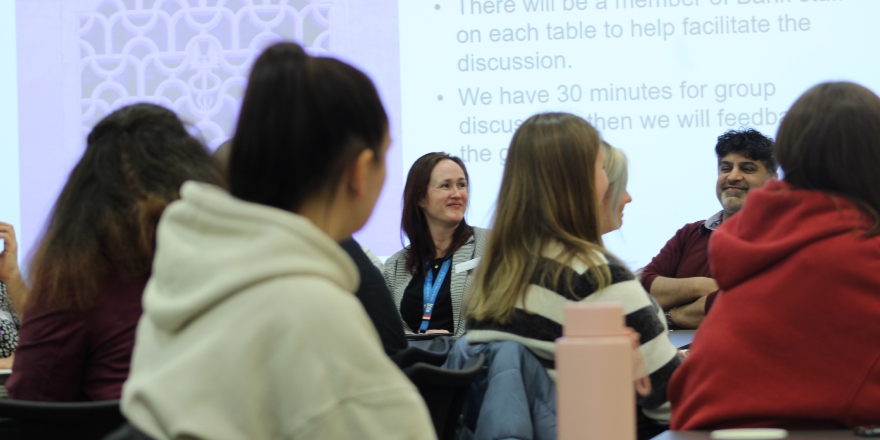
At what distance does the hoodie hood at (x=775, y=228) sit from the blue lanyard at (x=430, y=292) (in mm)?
2376

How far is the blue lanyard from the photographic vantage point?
3.87 m

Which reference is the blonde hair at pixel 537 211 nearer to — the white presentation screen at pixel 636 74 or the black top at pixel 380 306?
the black top at pixel 380 306

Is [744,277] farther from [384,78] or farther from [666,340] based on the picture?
[384,78]

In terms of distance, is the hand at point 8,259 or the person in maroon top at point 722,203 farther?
the person in maroon top at point 722,203

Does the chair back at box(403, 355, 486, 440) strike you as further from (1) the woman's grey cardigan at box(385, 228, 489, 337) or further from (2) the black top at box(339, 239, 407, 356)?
(1) the woman's grey cardigan at box(385, 228, 489, 337)

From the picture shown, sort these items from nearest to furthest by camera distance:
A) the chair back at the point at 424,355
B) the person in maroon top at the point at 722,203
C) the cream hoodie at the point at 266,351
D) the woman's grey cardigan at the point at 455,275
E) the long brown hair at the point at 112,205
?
1. the cream hoodie at the point at 266,351
2. the long brown hair at the point at 112,205
3. the chair back at the point at 424,355
4. the woman's grey cardigan at the point at 455,275
5. the person in maroon top at the point at 722,203

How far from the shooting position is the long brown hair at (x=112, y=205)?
1569mm

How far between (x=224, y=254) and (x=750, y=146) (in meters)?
3.41

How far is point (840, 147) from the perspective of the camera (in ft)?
4.84

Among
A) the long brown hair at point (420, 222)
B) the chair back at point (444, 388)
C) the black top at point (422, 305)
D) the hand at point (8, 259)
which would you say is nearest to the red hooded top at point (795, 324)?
the chair back at point (444, 388)

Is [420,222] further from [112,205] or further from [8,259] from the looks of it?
[112,205]

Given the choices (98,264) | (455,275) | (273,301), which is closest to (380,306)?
(98,264)

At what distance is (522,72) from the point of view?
4.45 meters

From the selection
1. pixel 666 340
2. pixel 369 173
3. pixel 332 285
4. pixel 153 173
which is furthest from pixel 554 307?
pixel 332 285
